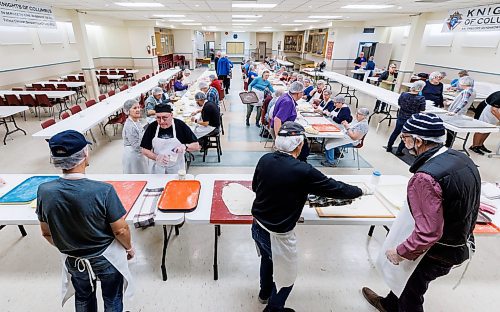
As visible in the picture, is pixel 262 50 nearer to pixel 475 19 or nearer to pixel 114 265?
pixel 475 19

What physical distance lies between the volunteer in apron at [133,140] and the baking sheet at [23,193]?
91cm

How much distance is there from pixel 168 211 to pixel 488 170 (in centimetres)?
591

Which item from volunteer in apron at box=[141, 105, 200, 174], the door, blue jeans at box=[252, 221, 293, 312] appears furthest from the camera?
the door

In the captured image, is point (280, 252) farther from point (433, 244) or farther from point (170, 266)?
point (170, 266)

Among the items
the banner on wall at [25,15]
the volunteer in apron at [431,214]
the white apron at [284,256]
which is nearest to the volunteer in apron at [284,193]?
the white apron at [284,256]

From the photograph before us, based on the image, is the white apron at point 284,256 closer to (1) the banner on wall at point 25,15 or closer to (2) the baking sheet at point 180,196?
(2) the baking sheet at point 180,196

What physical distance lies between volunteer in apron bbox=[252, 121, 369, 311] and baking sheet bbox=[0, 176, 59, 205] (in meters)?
2.03

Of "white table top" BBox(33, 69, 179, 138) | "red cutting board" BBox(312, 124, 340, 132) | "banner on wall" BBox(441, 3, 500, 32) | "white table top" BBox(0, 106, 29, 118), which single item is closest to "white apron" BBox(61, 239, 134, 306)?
"white table top" BBox(33, 69, 179, 138)

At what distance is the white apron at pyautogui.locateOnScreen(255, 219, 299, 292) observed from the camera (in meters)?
1.76

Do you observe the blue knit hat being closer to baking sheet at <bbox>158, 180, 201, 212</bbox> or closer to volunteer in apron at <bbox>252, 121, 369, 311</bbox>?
volunteer in apron at <bbox>252, 121, 369, 311</bbox>

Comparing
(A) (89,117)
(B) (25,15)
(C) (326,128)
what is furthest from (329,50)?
(A) (89,117)

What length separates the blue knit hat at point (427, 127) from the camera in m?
1.52

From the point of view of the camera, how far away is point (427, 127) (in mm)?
1530

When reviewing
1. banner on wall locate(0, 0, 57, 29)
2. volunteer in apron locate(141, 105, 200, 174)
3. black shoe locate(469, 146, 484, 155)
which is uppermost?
banner on wall locate(0, 0, 57, 29)
